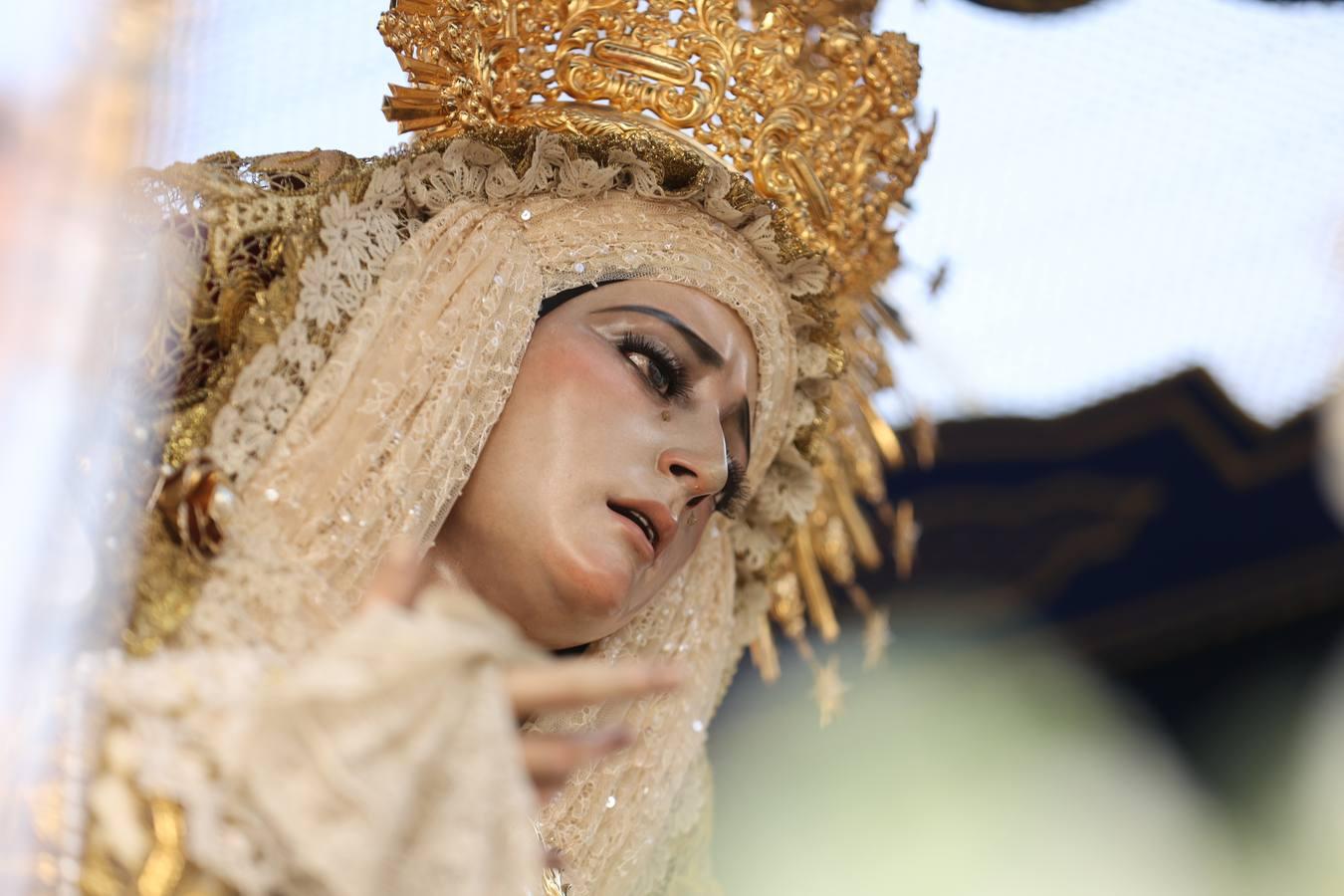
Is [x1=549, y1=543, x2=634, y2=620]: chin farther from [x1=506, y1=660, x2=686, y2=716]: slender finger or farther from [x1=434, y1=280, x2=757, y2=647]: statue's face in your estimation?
[x1=506, y1=660, x2=686, y2=716]: slender finger

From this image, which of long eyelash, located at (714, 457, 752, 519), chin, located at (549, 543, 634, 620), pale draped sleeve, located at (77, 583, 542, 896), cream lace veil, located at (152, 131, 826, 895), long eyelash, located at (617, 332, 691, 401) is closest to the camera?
pale draped sleeve, located at (77, 583, 542, 896)

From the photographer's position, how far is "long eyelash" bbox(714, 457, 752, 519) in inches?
84.9

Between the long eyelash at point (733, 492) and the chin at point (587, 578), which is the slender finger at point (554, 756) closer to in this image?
the chin at point (587, 578)

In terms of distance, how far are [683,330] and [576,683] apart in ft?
2.90

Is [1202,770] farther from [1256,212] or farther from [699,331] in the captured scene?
[699,331]

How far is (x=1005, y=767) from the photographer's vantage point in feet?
13.4

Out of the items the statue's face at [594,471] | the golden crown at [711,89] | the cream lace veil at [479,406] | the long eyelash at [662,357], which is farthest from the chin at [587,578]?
the golden crown at [711,89]

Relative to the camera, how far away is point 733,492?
2182 millimetres

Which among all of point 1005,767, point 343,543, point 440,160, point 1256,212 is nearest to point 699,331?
point 440,160

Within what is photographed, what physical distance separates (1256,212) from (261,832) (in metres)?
2.95

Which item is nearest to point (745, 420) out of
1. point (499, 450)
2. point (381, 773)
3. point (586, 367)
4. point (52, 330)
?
point (586, 367)

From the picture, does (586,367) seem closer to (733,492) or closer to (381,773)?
(733,492)

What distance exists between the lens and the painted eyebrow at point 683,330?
6.79 ft

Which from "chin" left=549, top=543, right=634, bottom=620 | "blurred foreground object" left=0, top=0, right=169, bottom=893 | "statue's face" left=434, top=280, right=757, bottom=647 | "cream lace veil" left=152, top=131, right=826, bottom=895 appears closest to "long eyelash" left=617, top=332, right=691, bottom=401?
"statue's face" left=434, top=280, right=757, bottom=647
